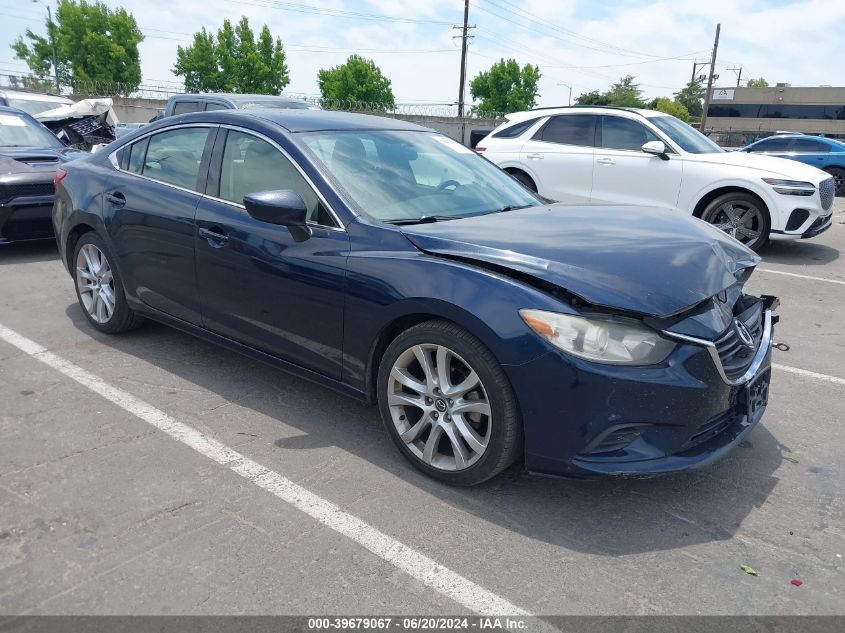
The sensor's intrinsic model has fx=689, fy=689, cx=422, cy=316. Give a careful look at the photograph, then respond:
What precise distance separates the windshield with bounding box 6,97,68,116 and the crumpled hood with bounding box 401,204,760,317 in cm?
1271

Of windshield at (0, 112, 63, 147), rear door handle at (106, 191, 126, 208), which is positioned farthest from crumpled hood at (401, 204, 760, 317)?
windshield at (0, 112, 63, 147)

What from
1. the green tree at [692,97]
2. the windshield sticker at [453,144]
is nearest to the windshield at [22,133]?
the windshield sticker at [453,144]

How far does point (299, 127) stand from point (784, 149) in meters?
17.9

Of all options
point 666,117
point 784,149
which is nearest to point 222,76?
point 784,149

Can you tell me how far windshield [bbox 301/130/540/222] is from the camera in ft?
11.5

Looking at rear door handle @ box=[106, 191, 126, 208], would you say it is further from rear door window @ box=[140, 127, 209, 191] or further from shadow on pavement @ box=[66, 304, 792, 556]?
shadow on pavement @ box=[66, 304, 792, 556]

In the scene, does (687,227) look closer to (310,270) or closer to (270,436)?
(310,270)

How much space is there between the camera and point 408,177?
3.79 metres

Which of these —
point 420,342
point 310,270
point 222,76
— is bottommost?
point 420,342

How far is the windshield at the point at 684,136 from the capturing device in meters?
8.77

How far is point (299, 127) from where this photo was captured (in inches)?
150

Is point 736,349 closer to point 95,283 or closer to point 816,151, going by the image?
point 95,283

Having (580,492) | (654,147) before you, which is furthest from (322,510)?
(654,147)

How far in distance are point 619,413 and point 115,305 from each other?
363cm
